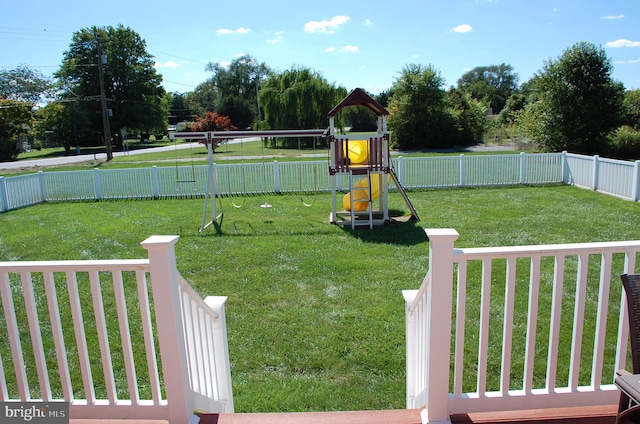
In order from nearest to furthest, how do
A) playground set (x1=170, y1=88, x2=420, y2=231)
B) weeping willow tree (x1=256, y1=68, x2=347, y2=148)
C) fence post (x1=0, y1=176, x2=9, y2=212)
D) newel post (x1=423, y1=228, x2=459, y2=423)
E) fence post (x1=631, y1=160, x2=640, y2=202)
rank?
newel post (x1=423, y1=228, x2=459, y2=423) < playground set (x1=170, y1=88, x2=420, y2=231) < fence post (x1=631, y1=160, x2=640, y2=202) < fence post (x1=0, y1=176, x2=9, y2=212) < weeping willow tree (x1=256, y1=68, x2=347, y2=148)

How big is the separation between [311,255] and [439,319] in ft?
16.8

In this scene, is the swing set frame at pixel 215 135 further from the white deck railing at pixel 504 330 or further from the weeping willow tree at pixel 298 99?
the weeping willow tree at pixel 298 99

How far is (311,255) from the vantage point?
7207 mm

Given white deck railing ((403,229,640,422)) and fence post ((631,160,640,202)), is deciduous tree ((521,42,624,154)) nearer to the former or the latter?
fence post ((631,160,640,202))

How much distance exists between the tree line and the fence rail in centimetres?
524

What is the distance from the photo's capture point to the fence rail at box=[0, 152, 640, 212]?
13.1 metres

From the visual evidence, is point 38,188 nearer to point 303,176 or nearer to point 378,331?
point 303,176

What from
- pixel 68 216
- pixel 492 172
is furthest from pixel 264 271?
pixel 492 172

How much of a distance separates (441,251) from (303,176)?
38.8 feet

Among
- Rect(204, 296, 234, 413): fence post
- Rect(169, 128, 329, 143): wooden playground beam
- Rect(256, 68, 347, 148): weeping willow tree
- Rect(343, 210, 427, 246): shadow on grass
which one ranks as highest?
Rect(256, 68, 347, 148): weeping willow tree

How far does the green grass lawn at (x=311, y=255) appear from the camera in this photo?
3793 millimetres

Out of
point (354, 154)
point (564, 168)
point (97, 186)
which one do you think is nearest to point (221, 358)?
point (354, 154)

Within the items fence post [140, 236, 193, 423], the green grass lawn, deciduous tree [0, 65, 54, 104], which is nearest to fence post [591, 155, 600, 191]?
the green grass lawn

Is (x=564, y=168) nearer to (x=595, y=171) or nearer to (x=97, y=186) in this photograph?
(x=595, y=171)
